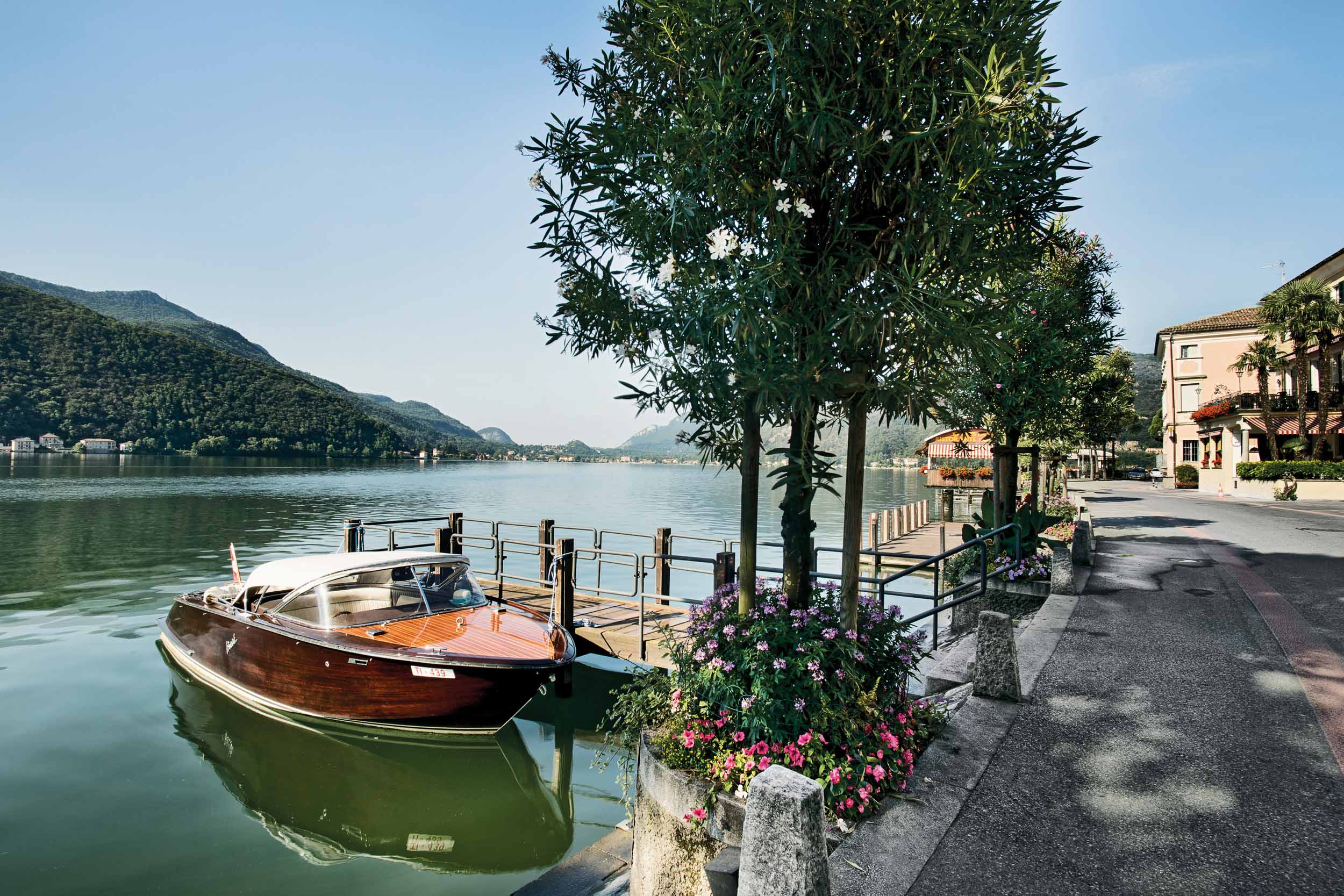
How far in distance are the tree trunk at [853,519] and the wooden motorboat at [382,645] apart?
6.09m

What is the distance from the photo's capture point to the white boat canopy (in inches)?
408

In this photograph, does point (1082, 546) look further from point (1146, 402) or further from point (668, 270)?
point (1146, 402)

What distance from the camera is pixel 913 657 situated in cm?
484

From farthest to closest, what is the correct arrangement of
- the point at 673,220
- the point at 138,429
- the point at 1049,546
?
the point at 138,429 → the point at 1049,546 → the point at 673,220

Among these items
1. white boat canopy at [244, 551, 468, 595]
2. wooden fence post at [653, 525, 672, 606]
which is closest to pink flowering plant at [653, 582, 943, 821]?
white boat canopy at [244, 551, 468, 595]

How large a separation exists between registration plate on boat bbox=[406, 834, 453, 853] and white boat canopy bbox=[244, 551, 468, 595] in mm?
4029

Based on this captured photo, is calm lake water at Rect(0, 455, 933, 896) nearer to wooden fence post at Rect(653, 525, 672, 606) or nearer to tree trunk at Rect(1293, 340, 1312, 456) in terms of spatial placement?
wooden fence post at Rect(653, 525, 672, 606)

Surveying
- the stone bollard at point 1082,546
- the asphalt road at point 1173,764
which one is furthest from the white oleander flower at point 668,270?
the stone bollard at point 1082,546

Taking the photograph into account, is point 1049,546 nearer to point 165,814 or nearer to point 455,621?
point 455,621

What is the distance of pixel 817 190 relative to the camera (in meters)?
4.51

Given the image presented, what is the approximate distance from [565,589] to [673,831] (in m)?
8.37

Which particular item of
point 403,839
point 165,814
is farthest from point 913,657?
point 165,814

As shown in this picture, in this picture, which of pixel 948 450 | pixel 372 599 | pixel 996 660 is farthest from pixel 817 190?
pixel 948 450

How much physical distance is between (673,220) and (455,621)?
8527 mm
